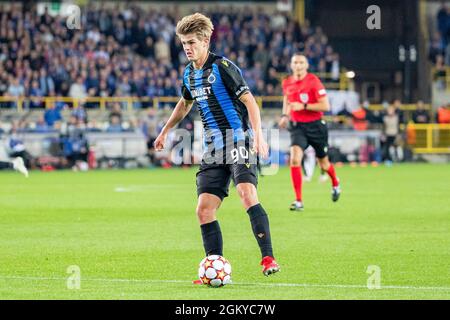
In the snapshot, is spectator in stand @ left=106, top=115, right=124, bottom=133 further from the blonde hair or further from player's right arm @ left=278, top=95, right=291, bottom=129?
the blonde hair

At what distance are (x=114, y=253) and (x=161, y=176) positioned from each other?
1810 cm

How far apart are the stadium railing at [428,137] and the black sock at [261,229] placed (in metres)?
32.2

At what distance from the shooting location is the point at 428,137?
4241 cm

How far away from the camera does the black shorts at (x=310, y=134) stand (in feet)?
63.2

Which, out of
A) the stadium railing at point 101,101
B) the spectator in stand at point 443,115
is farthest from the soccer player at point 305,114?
the spectator in stand at point 443,115

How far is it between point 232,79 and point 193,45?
47 cm

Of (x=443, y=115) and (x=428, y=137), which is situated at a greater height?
(x=443, y=115)

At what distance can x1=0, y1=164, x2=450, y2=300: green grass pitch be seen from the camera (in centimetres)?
986

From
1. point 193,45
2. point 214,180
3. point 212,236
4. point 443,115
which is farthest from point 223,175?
point 443,115

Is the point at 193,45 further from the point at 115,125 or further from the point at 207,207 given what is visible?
the point at 115,125

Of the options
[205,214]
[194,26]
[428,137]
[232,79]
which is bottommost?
[428,137]

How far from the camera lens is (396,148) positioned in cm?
4059

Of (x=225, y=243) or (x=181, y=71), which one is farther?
(x=181, y=71)

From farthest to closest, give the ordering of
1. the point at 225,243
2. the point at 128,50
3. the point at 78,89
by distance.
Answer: the point at 128,50
the point at 78,89
the point at 225,243
